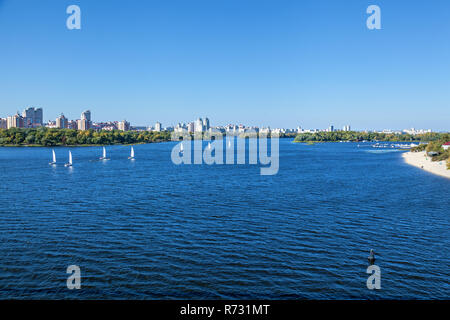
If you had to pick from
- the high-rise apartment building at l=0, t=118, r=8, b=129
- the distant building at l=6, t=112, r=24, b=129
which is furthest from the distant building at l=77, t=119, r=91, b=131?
the high-rise apartment building at l=0, t=118, r=8, b=129

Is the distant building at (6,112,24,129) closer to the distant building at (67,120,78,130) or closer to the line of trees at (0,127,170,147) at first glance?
the distant building at (67,120,78,130)

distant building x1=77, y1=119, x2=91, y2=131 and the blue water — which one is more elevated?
distant building x1=77, y1=119, x2=91, y2=131

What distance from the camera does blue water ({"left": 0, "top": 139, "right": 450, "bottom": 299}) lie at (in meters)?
10.5

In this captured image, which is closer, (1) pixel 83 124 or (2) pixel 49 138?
(2) pixel 49 138

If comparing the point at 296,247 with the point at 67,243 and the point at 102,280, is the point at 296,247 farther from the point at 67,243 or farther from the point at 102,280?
the point at 67,243

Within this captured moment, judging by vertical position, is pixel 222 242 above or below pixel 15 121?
below

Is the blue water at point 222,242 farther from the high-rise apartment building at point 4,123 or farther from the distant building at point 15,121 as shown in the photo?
the high-rise apartment building at point 4,123

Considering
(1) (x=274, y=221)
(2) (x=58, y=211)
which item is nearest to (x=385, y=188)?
(1) (x=274, y=221)

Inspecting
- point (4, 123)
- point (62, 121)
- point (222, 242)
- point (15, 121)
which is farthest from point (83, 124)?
point (222, 242)

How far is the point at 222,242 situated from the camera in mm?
14477

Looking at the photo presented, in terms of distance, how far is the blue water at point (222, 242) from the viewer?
412 inches

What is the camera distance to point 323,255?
13.0 metres

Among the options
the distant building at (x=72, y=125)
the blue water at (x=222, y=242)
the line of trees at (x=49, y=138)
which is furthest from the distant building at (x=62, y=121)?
the blue water at (x=222, y=242)

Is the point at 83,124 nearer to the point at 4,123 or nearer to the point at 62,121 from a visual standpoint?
the point at 62,121
